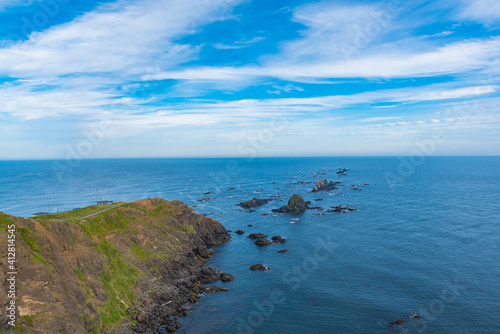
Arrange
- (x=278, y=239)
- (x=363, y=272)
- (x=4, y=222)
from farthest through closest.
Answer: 1. (x=278, y=239)
2. (x=363, y=272)
3. (x=4, y=222)

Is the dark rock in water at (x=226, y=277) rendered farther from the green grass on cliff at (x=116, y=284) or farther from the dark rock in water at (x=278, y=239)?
the dark rock in water at (x=278, y=239)

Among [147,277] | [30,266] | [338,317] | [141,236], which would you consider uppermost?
[30,266]

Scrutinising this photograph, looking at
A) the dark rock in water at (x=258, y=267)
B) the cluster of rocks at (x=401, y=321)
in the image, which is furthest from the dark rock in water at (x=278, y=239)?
the cluster of rocks at (x=401, y=321)

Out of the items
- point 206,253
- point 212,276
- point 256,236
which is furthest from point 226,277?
point 256,236

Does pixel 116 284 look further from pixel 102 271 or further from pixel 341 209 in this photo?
pixel 341 209

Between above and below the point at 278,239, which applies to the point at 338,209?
above

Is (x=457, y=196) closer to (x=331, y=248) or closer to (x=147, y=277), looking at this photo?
(x=331, y=248)

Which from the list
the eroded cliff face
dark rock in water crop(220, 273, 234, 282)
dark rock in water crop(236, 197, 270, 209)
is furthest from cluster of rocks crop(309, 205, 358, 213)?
dark rock in water crop(220, 273, 234, 282)

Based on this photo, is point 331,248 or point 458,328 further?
point 331,248

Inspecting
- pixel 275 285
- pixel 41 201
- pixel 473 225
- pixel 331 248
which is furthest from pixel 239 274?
pixel 41 201
